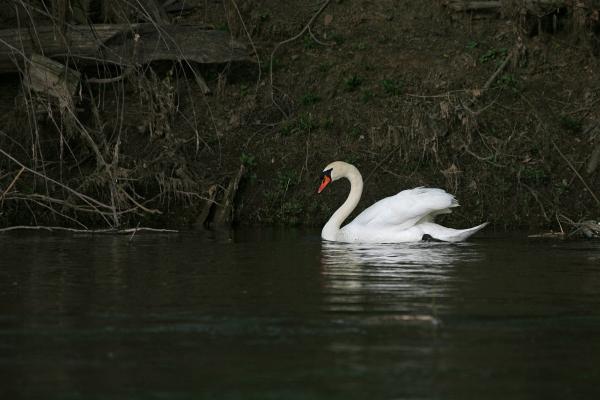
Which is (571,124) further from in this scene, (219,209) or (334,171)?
(219,209)

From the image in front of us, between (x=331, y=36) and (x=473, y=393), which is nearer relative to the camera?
(x=473, y=393)

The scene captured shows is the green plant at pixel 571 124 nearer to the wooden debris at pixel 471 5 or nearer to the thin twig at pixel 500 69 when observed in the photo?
the thin twig at pixel 500 69

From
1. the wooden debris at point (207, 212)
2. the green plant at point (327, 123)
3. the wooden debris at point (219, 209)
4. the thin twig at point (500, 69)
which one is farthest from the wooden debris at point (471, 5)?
the wooden debris at point (207, 212)

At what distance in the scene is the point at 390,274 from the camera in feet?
37.2

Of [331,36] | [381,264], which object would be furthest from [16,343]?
[331,36]

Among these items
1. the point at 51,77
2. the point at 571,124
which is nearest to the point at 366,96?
the point at 571,124

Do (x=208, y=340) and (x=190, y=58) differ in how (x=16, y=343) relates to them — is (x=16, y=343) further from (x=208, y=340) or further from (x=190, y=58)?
(x=190, y=58)

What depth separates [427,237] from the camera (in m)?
14.8

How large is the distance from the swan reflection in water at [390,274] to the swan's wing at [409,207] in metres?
0.28

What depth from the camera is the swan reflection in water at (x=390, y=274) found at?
9.35 meters

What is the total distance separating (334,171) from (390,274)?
5.50 metres

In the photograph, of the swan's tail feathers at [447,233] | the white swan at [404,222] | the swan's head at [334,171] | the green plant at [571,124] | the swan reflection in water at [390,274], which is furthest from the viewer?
the green plant at [571,124]

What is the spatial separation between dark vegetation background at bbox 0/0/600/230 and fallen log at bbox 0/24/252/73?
250 mm

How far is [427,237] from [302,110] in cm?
552
